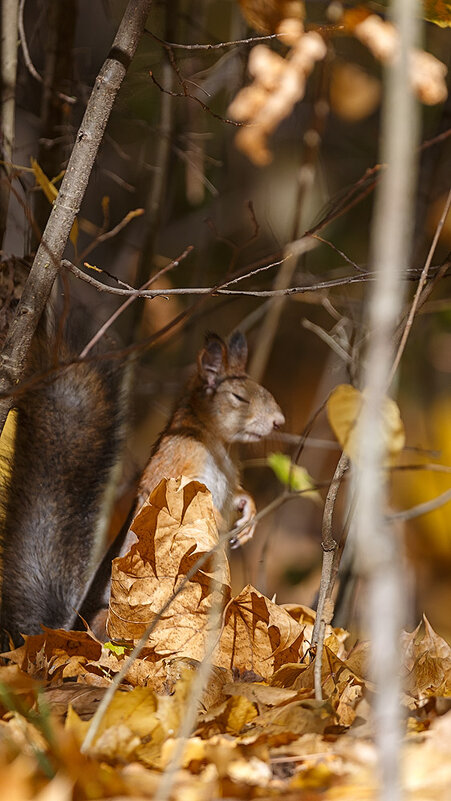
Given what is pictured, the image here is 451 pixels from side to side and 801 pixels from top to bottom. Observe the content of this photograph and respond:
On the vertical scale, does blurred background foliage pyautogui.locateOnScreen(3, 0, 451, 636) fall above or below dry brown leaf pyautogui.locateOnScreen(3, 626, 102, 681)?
above

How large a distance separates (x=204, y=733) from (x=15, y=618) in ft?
1.95

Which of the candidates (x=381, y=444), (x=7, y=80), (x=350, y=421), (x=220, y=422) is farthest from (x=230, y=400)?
(x=381, y=444)

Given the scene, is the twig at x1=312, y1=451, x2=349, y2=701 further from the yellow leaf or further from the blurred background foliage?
the blurred background foliage

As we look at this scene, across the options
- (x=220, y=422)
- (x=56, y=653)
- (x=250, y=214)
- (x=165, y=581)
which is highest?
(x=250, y=214)

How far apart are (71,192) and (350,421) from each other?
485mm

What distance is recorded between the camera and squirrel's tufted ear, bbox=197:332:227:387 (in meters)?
1.93

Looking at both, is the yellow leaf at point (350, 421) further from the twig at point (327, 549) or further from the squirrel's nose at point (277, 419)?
the squirrel's nose at point (277, 419)

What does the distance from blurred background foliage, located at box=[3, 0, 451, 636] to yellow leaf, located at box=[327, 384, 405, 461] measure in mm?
632

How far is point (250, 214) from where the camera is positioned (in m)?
2.38

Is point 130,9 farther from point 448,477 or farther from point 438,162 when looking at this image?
point 448,477

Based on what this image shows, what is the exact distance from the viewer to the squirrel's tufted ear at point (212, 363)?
193 cm

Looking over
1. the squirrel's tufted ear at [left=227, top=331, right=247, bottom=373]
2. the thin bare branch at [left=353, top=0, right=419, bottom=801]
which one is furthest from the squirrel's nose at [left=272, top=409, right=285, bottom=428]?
the thin bare branch at [left=353, top=0, right=419, bottom=801]

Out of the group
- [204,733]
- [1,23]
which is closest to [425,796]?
[204,733]

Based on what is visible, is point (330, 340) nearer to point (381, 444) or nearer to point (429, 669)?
point (429, 669)
